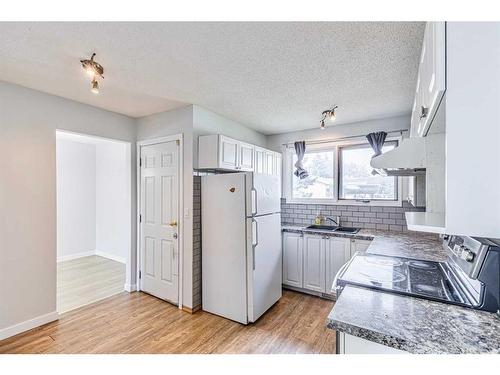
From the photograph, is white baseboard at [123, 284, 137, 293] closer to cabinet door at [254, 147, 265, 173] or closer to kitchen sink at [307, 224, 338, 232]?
cabinet door at [254, 147, 265, 173]

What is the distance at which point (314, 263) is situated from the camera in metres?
3.36

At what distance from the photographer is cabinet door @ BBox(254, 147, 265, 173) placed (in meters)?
3.59

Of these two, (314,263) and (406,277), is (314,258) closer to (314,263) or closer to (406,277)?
(314,263)

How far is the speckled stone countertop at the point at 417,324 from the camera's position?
0.88 metres

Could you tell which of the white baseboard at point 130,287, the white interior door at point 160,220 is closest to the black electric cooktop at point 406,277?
the white interior door at point 160,220

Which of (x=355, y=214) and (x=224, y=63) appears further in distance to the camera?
(x=355, y=214)

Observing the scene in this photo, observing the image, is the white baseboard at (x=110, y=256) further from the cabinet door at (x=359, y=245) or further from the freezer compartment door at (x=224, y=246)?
the cabinet door at (x=359, y=245)

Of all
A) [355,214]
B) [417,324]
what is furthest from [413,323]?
[355,214]

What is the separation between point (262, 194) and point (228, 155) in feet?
2.12

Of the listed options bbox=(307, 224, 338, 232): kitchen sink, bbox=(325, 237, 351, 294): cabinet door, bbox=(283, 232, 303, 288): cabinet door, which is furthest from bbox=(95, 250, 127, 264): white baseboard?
bbox=(325, 237, 351, 294): cabinet door

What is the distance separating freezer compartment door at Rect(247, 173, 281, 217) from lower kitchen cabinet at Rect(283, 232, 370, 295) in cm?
68

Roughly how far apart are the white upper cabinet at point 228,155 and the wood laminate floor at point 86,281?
2.27 meters
